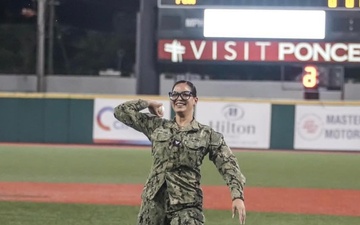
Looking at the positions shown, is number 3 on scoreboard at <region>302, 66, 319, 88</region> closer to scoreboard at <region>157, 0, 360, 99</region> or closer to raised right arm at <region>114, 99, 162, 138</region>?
scoreboard at <region>157, 0, 360, 99</region>

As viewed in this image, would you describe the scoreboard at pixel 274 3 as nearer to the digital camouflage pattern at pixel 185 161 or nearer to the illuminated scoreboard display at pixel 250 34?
the illuminated scoreboard display at pixel 250 34

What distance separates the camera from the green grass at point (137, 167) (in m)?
12.3

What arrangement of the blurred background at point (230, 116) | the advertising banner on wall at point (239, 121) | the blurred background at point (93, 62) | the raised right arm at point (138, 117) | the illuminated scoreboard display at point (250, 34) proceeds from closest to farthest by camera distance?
the raised right arm at point (138, 117) → the blurred background at point (230, 116) → the illuminated scoreboard display at point (250, 34) → the advertising banner on wall at point (239, 121) → the blurred background at point (93, 62)

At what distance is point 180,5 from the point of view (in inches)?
659

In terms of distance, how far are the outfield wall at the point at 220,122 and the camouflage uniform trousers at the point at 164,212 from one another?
42.5 feet

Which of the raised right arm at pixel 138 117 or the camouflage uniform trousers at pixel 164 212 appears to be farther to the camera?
the raised right arm at pixel 138 117

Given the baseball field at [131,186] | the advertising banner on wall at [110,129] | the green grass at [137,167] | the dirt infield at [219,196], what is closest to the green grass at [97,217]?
the baseball field at [131,186]

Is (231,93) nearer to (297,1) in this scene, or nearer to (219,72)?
(219,72)

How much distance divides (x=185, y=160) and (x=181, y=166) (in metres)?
0.05

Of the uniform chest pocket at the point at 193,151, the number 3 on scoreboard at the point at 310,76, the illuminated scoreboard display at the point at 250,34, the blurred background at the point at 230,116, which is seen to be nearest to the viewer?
the uniform chest pocket at the point at 193,151

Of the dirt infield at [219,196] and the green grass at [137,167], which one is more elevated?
the dirt infield at [219,196]

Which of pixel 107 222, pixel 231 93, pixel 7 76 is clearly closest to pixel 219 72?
pixel 231 93

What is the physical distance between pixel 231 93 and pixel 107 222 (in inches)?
905

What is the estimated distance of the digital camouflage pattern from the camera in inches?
175
